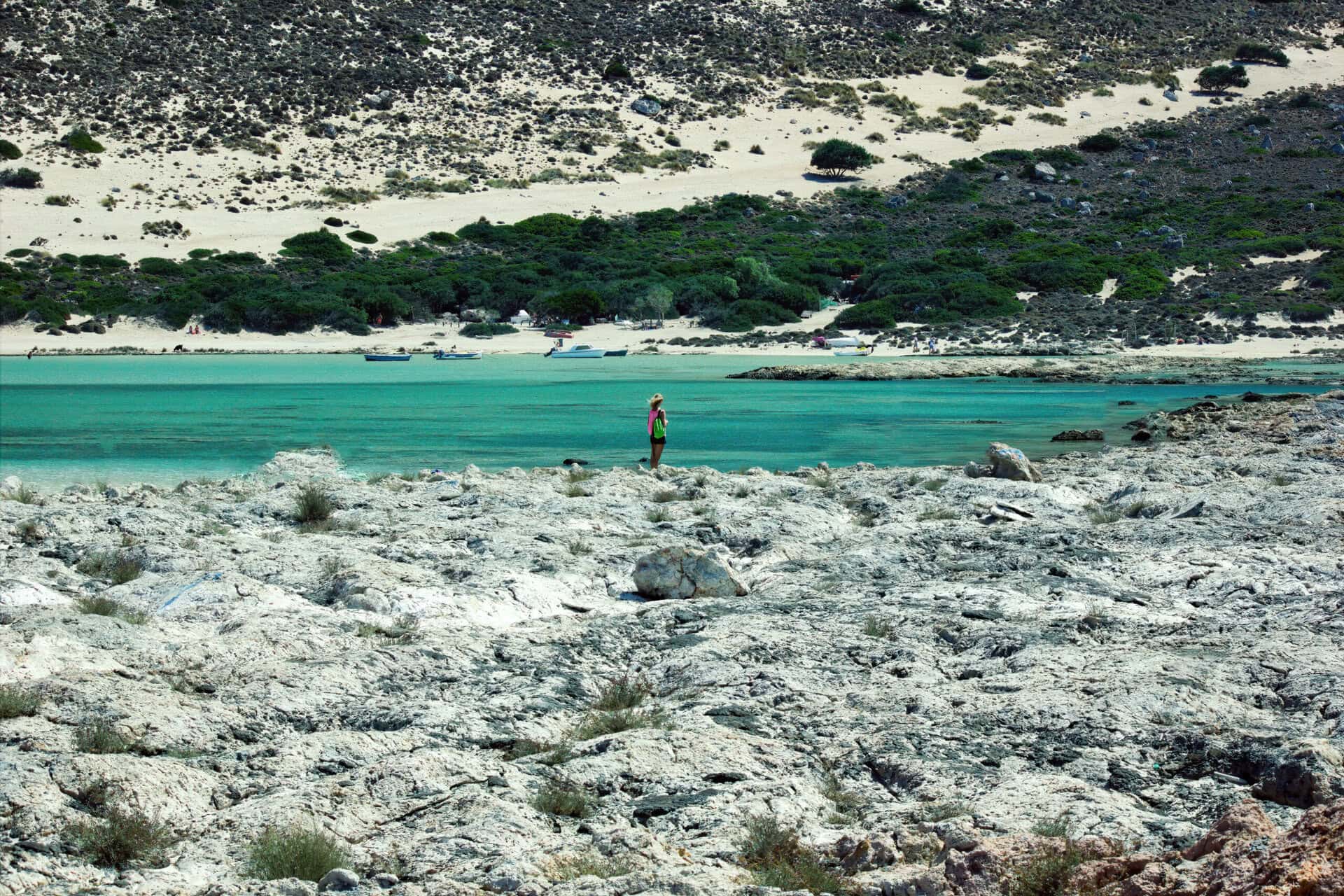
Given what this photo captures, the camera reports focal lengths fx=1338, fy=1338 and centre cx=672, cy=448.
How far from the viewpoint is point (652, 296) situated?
60281mm

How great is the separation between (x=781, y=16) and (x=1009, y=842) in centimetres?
11013

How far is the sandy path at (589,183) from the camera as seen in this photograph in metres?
72.5

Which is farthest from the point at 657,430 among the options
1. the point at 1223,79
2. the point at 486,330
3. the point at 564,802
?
the point at 1223,79

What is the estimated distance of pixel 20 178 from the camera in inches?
2918

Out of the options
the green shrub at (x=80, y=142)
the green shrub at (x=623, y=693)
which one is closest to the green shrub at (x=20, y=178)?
the green shrub at (x=80, y=142)

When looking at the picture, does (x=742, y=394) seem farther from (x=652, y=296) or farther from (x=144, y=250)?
(x=144, y=250)

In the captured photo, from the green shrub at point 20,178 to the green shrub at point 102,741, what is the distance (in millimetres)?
76609

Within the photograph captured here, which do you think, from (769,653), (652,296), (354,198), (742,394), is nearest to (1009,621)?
(769,653)

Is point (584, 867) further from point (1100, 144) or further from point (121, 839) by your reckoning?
point (1100, 144)

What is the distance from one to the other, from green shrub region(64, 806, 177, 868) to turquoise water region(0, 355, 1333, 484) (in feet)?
54.0

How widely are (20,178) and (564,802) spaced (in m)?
78.3

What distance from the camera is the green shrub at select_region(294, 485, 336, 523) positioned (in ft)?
47.2

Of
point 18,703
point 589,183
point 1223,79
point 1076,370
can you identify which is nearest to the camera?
point 18,703

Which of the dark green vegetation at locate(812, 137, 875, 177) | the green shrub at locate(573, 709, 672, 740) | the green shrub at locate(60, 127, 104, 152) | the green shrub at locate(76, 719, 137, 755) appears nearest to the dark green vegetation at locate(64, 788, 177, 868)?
the green shrub at locate(76, 719, 137, 755)
